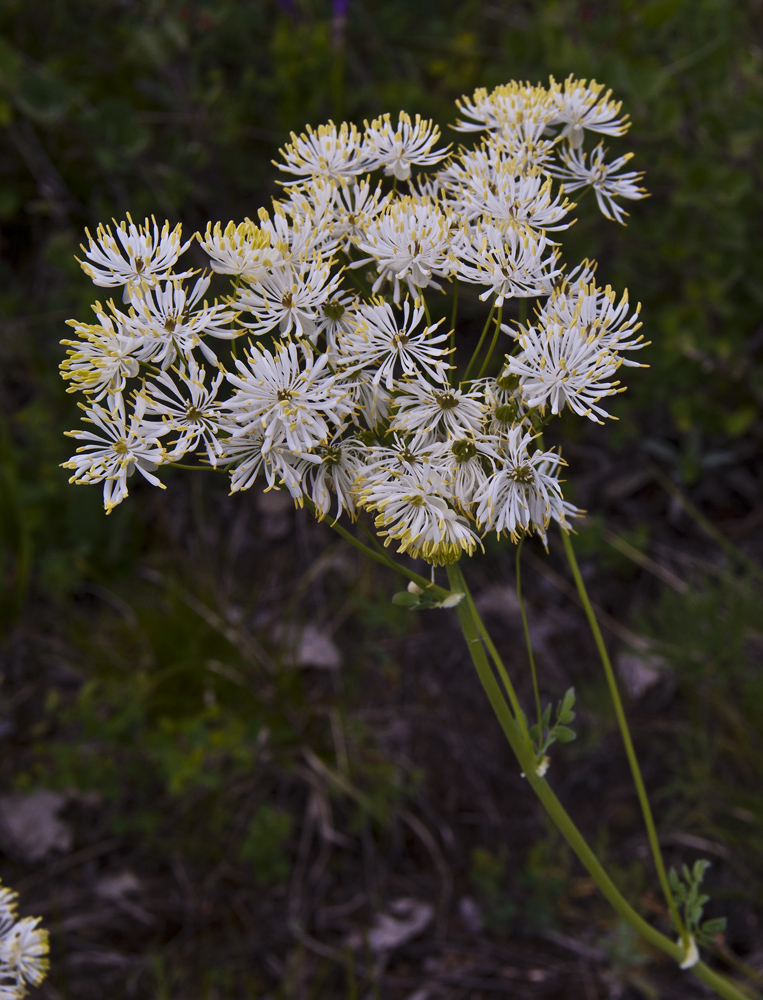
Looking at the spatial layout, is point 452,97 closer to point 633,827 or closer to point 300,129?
point 300,129

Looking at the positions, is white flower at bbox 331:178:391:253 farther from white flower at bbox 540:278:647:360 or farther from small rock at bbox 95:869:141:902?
small rock at bbox 95:869:141:902

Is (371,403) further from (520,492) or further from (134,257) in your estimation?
(134,257)

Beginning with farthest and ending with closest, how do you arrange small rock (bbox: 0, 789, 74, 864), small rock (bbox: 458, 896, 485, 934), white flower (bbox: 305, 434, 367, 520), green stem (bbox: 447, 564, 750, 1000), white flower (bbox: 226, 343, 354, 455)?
1. small rock (bbox: 0, 789, 74, 864)
2. small rock (bbox: 458, 896, 485, 934)
3. green stem (bbox: 447, 564, 750, 1000)
4. white flower (bbox: 305, 434, 367, 520)
5. white flower (bbox: 226, 343, 354, 455)

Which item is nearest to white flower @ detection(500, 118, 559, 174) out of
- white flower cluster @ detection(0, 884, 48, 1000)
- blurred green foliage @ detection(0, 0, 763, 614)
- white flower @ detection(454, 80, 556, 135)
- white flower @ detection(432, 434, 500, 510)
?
white flower @ detection(454, 80, 556, 135)

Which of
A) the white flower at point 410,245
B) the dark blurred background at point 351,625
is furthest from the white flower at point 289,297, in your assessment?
the dark blurred background at point 351,625

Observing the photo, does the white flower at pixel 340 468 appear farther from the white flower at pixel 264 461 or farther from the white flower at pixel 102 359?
the white flower at pixel 102 359

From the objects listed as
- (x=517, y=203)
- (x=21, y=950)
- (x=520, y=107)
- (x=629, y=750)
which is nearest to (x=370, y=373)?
(x=517, y=203)

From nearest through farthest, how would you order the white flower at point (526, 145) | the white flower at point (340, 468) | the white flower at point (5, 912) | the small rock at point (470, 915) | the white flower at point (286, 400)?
the white flower at point (286, 400) → the white flower at point (340, 468) → the white flower at point (526, 145) → the white flower at point (5, 912) → the small rock at point (470, 915)
